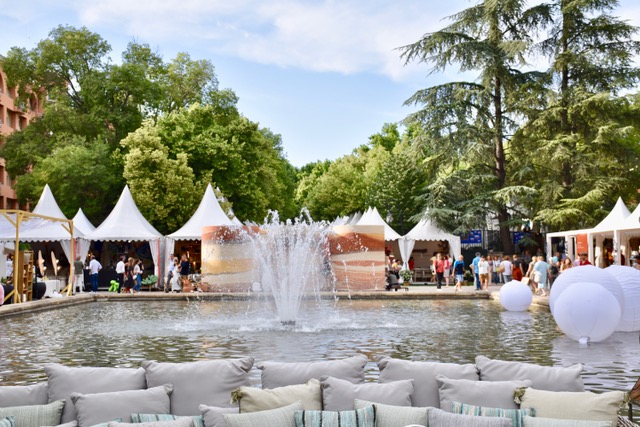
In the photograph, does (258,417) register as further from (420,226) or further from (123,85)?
(123,85)

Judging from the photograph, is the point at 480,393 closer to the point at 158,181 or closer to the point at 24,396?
the point at 24,396

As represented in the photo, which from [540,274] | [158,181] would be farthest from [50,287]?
[540,274]

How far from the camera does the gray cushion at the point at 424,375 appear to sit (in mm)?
5836

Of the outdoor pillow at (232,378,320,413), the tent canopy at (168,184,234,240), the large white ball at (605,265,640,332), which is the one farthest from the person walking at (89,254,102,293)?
the outdoor pillow at (232,378,320,413)

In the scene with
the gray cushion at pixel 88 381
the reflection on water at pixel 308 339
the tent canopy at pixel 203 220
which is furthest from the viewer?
the tent canopy at pixel 203 220

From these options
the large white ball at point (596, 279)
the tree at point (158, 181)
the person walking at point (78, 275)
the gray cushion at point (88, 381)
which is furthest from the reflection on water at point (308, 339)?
the tree at point (158, 181)

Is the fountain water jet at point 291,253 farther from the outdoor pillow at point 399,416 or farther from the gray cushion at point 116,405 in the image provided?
the outdoor pillow at point 399,416

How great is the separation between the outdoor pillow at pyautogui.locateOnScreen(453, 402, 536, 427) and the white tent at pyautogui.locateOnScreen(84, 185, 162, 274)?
32.5 metres

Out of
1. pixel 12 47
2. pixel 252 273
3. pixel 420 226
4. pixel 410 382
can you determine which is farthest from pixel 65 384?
pixel 12 47

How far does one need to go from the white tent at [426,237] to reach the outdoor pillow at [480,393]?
3483 cm

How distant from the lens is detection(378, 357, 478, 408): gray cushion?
584 cm

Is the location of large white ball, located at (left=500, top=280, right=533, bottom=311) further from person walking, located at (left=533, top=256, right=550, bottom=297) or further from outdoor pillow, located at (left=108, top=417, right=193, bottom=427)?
outdoor pillow, located at (left=108, top=417, right=193, bottom=427)

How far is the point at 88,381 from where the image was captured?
5766 mm

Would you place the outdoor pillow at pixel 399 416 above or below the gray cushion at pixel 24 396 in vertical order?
below
